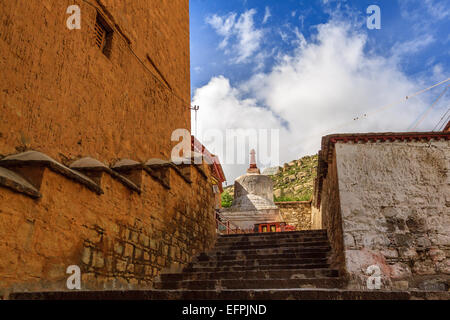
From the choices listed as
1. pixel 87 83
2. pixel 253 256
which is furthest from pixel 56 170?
pixel 253 256

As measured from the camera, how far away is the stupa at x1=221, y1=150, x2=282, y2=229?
17156 mm

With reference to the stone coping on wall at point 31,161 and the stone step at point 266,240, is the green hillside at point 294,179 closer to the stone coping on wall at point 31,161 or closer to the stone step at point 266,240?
the stone step at point 266,240

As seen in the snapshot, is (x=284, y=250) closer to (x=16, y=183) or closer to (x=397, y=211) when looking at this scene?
(x=397, y=211)

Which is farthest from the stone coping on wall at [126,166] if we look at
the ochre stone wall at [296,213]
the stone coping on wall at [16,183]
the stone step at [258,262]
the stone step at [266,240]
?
the ochre stone wall at [296,213]

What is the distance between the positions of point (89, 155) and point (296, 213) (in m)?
15.5

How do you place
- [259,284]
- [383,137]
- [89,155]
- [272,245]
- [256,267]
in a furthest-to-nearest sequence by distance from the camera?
1. [272,245]
2. [256,267]
3. [383,137]
4. [259,284]
5. [89,155]

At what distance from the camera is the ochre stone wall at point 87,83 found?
4477 millimetres

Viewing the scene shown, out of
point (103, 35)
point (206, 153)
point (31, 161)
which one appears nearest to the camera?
point (31, 161)

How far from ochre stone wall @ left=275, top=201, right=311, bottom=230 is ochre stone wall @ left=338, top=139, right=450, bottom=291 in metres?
12.7

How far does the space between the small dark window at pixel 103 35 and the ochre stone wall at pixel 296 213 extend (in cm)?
1445

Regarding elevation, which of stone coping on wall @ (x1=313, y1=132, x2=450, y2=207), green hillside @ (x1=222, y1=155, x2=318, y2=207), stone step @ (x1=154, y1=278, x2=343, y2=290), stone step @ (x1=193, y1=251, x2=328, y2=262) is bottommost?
stone step @ (x1=154, y1=278, x2=343, y2=290)

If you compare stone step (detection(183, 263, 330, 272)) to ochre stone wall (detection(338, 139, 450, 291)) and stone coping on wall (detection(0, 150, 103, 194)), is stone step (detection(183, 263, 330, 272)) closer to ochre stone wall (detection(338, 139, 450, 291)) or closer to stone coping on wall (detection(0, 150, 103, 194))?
ochre stone wall (detection(338, 139, 450, 291))

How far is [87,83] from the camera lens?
596 centimetres

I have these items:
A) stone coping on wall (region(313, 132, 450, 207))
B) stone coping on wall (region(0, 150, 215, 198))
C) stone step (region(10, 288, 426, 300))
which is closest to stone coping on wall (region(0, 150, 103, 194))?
stone coping on wall (region(0, 150, 215, 198))
